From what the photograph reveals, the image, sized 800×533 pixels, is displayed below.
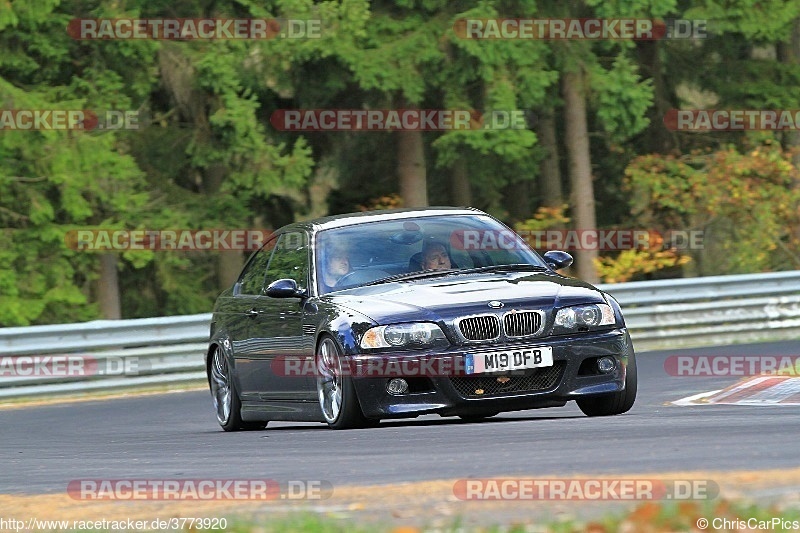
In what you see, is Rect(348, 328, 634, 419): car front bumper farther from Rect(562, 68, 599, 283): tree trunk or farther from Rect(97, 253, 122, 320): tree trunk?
Rect(97, 253, 122, 320): tree trunk

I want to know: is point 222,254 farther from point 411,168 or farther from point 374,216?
point 374,216

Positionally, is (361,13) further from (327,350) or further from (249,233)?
(327,350)

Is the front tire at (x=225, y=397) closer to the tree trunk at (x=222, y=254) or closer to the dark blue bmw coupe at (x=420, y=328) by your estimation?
the dark blue bmw coupe at (x=420, y=328)

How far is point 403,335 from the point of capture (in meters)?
11.3

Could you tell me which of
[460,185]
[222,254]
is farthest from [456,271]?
[460,185]

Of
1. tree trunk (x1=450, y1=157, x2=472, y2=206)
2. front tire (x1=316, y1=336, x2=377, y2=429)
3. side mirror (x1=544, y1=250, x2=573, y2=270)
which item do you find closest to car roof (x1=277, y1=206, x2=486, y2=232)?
side mirror (x1=544, y1=250, x2=573, y2=270)

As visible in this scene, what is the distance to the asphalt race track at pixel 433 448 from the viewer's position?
8859 mm

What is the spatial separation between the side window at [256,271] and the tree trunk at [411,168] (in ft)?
59.8

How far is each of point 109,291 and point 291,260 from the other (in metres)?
19.7

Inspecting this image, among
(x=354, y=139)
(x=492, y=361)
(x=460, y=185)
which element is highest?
(x=354, y=139)

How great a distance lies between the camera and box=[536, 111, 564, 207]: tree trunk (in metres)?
36.7

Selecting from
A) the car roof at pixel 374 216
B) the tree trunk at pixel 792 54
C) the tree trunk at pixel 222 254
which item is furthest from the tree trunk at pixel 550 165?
the car roof at pixel 374 216

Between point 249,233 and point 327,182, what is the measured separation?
3606 millimetres

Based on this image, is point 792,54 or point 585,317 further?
point 792,54
